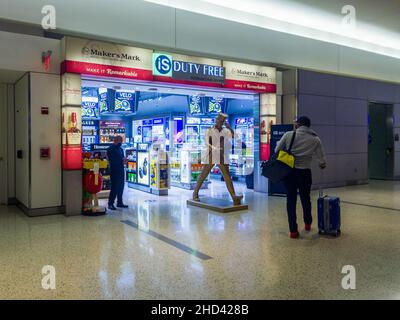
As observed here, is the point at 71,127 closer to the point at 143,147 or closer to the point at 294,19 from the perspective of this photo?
the point at 143,147

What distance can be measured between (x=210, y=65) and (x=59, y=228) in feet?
14.4

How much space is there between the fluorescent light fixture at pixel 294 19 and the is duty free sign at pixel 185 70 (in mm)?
1071

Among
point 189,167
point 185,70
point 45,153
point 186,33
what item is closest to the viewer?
point 45,153

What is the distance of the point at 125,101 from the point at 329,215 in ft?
24.7

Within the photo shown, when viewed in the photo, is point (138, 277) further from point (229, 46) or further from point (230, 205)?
point (229, 46)

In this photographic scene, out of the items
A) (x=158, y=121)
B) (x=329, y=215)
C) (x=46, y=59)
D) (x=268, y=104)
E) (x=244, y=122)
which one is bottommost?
(x=329, y=215)

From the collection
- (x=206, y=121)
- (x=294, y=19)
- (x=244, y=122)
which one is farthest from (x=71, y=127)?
(x=206, y=121)

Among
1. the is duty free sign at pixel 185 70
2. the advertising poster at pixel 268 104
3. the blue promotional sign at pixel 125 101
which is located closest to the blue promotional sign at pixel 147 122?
the blue promotional sign at pixel 125 101

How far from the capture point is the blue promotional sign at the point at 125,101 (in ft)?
35.1

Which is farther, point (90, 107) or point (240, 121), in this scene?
point (240, 121)

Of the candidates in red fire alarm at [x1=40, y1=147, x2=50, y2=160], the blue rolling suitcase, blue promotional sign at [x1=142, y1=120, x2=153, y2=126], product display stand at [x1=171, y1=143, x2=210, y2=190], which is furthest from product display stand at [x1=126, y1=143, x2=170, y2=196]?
the blue rolling suitcase

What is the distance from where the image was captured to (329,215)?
4766mm

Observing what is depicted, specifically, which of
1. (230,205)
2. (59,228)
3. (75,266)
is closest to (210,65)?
(230,205)

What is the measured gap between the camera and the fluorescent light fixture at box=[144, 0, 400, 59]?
293 inches
